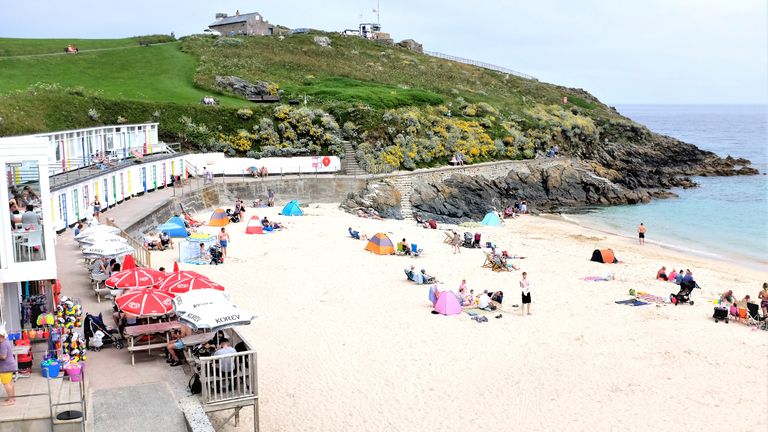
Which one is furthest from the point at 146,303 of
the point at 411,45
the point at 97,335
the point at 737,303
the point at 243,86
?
the point at 411,45

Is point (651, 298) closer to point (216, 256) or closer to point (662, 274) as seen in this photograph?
point (662, 274)

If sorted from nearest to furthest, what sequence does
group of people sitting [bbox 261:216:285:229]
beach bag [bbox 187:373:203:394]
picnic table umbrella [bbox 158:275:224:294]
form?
beach bag [bbox 187:373:203:394] → picnic table umbrella [bbox 158:275:224:294] → group of people sitting [bbox 261:216:285:229]

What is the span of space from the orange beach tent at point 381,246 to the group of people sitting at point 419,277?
12.3ft

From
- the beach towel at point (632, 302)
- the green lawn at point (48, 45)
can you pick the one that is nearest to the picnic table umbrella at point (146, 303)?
the beach towel at point (632, 302)

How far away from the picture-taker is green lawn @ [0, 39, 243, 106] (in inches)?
1848

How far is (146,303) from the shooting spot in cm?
1280

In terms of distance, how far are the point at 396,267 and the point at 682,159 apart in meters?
51.9

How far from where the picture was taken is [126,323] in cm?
1334

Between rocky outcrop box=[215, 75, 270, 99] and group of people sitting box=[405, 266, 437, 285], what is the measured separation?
1289 inches

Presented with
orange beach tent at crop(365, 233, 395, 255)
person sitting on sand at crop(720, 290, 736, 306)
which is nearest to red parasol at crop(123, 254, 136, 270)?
orange beach tent at crop(365, 233, 395, 255)

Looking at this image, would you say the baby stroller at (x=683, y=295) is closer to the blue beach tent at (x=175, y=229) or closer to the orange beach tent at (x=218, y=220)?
the blue beach tent at (x=175, y=229)

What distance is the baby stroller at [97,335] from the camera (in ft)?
42.2

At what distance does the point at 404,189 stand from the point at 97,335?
28.5 m

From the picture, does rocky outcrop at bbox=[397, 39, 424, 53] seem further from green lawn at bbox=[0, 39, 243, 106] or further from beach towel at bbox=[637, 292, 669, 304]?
beach towel at bbox=[637, 292, 669, 304]
